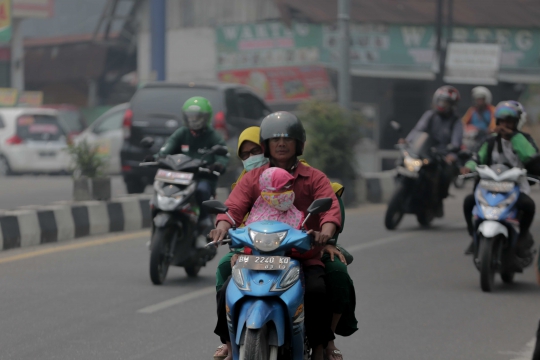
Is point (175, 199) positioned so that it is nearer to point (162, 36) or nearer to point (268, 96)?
point (162, 36)

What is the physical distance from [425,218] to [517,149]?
4.92m

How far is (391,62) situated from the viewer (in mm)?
28812

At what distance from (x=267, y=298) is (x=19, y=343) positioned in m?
2.51

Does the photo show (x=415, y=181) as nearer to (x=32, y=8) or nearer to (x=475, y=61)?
(x=475, y=61)

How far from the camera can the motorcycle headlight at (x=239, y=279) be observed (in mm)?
4980

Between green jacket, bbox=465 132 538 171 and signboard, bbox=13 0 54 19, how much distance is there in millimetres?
29919

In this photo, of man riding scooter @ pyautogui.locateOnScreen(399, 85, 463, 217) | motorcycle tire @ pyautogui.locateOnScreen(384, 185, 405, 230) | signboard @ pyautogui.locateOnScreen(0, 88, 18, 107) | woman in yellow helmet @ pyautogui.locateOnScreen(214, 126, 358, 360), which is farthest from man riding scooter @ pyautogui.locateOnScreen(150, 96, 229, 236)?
signboard @ pyautogui.locateOnScreen(0, 88, 18, 107)

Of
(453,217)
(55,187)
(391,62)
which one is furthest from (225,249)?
(391,62)

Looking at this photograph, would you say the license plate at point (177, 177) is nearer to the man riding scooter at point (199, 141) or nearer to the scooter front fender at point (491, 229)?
the man riding scooter at point (199, 141)

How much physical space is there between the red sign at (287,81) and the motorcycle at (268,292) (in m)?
23.8

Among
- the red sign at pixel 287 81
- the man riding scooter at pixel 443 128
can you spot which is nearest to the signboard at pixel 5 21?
the red sign at pixel 287 81

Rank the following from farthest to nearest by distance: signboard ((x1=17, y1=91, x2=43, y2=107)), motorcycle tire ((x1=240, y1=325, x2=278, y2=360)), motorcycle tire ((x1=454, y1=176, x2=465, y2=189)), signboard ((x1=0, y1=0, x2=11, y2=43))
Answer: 1. signboard ((x1=0, y1=0, x2=11, y2=43))
2. signboard ((x1=17, y1=91, x2=43, y2=107))
3. motorcycle tire ((x1=454, y1=176, x2=465, y2=189))
4. motorcycle tire ((x1=240, y1=325, x2=278, y2=360))

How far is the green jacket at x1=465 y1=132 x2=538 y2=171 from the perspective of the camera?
9266 mm

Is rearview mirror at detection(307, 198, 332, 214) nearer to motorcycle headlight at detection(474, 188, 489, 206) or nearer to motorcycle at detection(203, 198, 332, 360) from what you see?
motorcycle at detection(203, 198, 332, 360)
